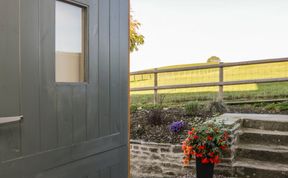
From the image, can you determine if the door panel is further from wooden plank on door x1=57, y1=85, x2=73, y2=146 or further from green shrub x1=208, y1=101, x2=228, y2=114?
green shrub x1=208, y1=101, x2=228, y2=114

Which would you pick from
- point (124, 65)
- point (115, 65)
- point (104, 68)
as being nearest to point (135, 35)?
point (124, 65)

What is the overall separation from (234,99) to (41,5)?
20.4 feet

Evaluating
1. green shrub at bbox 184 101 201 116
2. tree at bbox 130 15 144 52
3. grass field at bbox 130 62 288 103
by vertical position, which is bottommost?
green shrub at bbox 184 101 201 116

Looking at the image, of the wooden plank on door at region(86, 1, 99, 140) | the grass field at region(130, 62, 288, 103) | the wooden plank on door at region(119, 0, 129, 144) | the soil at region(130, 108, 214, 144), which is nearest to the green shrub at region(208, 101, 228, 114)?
the soil at region(130, 108, 214, 144)

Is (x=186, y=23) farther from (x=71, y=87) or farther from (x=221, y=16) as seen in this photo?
(x=71, y=87)

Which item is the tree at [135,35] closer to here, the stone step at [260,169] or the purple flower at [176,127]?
the purple flower at [176,127]

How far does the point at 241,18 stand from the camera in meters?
8.90

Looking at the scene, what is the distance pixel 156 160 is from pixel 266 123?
5.87 ft

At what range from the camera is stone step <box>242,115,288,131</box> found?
15.0ft

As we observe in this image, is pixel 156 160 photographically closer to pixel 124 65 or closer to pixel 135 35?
pixel 124 65

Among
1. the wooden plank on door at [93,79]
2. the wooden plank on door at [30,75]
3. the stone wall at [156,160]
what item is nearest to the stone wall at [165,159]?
the stone wall at [156,160]

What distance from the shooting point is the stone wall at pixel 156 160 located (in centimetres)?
440

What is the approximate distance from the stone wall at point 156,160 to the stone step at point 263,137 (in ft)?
3.15

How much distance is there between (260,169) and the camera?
156 inches
